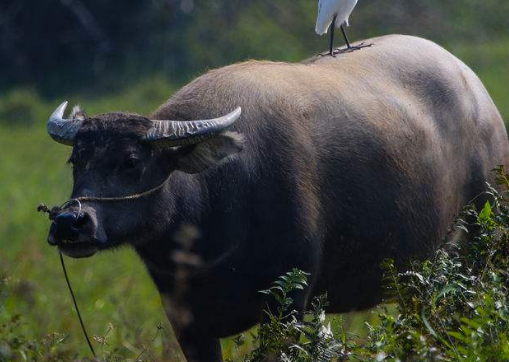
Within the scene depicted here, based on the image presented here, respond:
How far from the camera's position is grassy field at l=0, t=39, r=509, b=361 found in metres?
7.25

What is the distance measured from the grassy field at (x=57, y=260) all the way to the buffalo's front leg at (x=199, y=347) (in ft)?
0.41

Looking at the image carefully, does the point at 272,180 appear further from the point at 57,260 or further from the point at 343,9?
the point at 57,260

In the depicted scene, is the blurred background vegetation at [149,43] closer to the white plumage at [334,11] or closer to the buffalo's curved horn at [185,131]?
the white plumage at [334,11]

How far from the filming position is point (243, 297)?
6035 mm

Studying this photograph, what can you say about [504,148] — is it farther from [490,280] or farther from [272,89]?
[490,280]

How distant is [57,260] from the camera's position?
13.1m

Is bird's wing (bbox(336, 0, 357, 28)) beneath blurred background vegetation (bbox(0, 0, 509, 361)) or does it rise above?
above

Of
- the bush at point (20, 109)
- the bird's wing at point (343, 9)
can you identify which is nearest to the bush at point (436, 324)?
the bird's wing at point (343, 9)

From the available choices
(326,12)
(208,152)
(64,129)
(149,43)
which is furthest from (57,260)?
(149,43)

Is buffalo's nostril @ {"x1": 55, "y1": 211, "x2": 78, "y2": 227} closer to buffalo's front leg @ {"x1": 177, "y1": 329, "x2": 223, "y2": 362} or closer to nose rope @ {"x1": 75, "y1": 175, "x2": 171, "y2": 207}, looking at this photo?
nose rope @ {"x1": 75, "y1": 175, "x2": 171, "y2": 207}

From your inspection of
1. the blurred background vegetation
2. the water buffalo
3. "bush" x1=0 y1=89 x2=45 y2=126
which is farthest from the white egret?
"bush" x1=0 y1=89 x2=45 y2=126

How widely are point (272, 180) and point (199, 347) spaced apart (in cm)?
93

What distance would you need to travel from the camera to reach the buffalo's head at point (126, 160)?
5.59 m

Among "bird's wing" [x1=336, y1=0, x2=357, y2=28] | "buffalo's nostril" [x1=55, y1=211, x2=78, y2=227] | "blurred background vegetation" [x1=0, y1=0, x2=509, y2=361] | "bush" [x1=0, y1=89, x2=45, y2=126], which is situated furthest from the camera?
"bush" [x1=0, y1=89, x2=45, y2=126]
